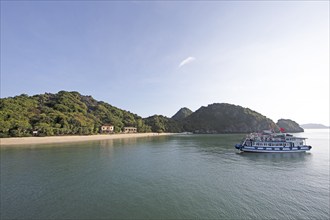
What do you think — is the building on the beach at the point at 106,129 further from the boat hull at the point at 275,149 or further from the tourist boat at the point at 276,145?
the boat hull at the point at 275,149

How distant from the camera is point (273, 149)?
53.2 m

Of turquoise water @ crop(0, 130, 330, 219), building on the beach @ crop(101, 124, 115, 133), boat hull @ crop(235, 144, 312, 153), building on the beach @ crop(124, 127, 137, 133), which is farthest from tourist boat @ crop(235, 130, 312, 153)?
building on the beach @ crop(124, 127, 137, 133)

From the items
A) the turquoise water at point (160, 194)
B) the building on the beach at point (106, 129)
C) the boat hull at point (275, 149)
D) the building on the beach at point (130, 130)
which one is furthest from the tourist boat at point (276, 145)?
the building on the beach at point (130, 130)

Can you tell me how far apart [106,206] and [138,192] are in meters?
4.75

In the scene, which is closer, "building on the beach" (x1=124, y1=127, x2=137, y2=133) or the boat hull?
the boat hull

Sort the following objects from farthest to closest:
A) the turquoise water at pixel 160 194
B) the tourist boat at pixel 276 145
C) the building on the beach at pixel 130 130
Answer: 1. the building on the beach at pixel 130 130
2. the tourist boat at pixel 276 145
3. the turquoise water at pixel 160 194

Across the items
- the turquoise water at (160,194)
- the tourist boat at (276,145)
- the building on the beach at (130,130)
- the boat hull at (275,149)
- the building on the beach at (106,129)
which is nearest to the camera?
the turquoise water at (160,194)

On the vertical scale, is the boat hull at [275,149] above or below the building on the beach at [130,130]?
above

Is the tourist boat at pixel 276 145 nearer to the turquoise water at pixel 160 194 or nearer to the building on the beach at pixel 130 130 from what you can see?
the turquoise water at pixel 160 194

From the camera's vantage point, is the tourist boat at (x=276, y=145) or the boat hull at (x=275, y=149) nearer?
the boat hull at (x=275, y=149)

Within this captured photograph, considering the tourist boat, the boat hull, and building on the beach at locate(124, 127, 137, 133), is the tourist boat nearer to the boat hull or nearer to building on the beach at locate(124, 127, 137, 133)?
the boat hull

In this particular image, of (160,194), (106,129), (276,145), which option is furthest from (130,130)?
(160,194)

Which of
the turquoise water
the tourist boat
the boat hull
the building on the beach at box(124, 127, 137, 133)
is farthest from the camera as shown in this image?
the building on the beach at box(124, 127, 137, 133)

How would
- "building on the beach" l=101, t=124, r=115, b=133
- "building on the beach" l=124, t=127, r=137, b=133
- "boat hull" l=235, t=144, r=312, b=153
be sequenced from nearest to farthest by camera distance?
"boat hull" l=235, t=144, r=312, b=153
"building on the beach" l=101, t=124, r=115, b=133
"building on the beach" l=124, t=127, r=137, b=133
